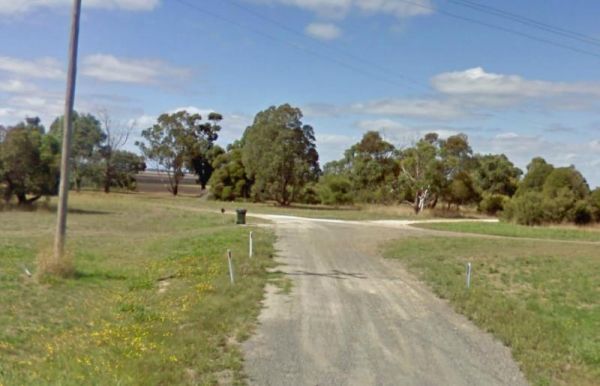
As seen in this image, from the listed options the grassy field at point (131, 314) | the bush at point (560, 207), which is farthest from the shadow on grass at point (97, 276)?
the bush at point (560, 207)

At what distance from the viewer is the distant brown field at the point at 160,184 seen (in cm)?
8569

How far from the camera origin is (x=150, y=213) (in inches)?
1679

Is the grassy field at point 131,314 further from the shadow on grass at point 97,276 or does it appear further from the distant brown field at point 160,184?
the distant brown field at point 160,184

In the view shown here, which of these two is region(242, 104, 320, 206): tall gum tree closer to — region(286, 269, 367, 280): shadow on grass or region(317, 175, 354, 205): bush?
region(317, 175, 354, 205): bush

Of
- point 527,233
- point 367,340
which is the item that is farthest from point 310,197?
point 367,340

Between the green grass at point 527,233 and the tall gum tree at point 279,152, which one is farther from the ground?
the tall gum tree at point 279,152

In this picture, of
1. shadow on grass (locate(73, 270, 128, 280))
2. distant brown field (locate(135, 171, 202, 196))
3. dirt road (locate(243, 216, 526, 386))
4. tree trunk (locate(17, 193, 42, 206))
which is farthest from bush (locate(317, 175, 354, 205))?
shadow on grass (locate(73, 270, 128, 280))

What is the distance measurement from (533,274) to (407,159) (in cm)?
4121

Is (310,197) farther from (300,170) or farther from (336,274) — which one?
(336,274)

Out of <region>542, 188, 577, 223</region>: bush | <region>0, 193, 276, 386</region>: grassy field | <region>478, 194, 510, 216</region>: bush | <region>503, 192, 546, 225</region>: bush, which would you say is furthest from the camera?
<region>478, 194, 510, 216</region>: bush

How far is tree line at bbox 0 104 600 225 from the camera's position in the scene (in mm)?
44875

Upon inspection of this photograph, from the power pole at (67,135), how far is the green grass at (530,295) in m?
9.57

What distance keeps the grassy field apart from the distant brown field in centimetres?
6463

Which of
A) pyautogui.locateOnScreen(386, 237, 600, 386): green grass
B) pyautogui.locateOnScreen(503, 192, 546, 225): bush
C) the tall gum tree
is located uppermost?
the tall gum tree
